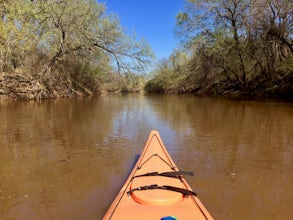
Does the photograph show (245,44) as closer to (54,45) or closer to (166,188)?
(54,45)

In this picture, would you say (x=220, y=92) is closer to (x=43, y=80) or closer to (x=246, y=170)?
(x=43, y=80)

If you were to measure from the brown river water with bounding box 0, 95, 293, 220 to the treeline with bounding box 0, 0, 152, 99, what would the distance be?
37.1 feet

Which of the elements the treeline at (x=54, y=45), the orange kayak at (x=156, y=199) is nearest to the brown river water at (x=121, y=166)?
the orange kayak at (x=156, y=199)

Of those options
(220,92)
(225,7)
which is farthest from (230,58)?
(220,92)

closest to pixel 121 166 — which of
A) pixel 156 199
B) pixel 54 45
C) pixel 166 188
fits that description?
pixel 166 188

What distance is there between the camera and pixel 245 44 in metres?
22.5

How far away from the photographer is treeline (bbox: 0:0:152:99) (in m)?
17.9

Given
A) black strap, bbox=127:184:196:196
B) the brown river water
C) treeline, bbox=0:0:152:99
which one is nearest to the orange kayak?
black strap, bbox=127:184:196:196

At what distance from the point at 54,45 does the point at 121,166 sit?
18.3 metres

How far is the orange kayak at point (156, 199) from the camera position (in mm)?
2469

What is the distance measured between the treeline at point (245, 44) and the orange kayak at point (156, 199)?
1822 centimetres

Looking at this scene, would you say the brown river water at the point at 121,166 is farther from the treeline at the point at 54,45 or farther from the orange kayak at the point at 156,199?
the treeline at the point at 54,45

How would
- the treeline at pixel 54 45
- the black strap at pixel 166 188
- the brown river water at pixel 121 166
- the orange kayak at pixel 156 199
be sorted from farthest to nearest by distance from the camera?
the treeline at pixel 54 45 < the brown river water at pixel 121 166 < the black strap at pixel 166 188 < the orange kayak at pixel 156 199

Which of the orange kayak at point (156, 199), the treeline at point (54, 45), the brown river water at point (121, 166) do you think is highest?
the treeline at point (54, 45)
